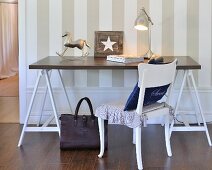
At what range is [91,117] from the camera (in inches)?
140

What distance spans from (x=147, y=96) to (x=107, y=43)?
1303 millimetres

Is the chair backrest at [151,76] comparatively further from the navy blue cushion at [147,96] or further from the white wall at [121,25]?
the white wall at [121,25]

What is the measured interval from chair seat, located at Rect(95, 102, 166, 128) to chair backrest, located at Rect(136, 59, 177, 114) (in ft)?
0.21

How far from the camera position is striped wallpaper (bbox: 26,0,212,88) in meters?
4.38

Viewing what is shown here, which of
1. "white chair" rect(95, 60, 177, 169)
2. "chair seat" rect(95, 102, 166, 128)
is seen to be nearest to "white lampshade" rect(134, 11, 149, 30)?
"white chair" rect(95, 60, 177, 169)

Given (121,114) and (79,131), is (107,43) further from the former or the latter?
(121,114)

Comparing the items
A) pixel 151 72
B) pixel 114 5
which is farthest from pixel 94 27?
pixel 151 72

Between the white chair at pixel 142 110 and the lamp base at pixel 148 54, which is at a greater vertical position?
the lamp base at pixel 148 54

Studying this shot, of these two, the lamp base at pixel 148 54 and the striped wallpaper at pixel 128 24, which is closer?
the lamp base at pixel 148 54

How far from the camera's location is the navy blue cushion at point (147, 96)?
3174mm

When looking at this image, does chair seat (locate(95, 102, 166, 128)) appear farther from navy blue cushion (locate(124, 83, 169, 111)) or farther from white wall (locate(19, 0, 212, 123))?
white wall (locate(19, 0, 212, 123))

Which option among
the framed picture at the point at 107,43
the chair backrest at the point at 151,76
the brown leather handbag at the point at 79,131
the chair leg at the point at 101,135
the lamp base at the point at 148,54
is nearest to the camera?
the chair backrest at the point at 151,76

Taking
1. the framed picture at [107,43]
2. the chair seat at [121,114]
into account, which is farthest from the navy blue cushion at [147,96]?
the framed picture at [107,43]

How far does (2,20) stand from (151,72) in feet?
19.2
